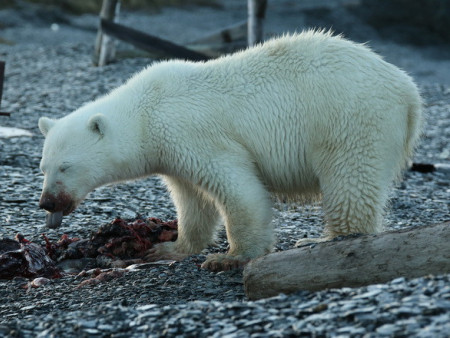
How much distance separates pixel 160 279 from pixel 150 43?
7.62m

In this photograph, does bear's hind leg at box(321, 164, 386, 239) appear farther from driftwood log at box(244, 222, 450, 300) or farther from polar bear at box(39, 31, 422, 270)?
driftwood log at box(244, 222, 450, 300)

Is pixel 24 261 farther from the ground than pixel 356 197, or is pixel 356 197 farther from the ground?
pixel 356 197

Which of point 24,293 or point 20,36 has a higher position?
point 20,36

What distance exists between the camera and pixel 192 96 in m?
4.73

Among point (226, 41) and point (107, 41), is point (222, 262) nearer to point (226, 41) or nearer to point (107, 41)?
point (107, 41)

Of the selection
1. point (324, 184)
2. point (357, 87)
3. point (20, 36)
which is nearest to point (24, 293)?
point (324, 184)

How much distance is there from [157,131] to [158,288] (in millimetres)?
1048

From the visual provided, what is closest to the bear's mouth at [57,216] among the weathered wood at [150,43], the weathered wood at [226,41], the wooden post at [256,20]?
the weathered wood at [150,43]

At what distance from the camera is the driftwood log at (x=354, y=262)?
317 cm

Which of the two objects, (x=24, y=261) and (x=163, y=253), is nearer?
(x=24, y=261)

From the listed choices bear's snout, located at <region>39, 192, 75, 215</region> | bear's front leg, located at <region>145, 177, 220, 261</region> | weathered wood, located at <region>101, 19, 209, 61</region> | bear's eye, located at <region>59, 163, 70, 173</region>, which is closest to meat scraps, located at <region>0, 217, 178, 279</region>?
A: bear's front leg, located at <region>145, 177, 220, 261</region>

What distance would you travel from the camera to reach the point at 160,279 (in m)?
4.19

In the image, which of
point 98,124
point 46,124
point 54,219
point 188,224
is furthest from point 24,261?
point 188,224

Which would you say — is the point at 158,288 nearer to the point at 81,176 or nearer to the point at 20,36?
the point at 81,176
